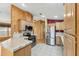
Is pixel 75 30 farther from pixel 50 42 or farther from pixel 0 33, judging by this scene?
pixel 50 42

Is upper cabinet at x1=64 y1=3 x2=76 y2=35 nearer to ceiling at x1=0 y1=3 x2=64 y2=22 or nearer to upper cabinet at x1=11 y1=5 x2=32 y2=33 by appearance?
ceiling at x1=0 y1=3 x2=64 y2=22

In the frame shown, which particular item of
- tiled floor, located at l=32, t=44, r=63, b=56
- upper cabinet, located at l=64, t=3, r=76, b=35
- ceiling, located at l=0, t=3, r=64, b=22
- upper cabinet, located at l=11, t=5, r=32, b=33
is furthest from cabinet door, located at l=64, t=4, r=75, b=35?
upper cabinet, located at l=11, t=5, r=32, b=33

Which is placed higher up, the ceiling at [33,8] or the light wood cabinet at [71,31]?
the ceiling at [33,8]

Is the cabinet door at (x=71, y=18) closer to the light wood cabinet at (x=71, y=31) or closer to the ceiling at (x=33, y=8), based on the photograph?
the light wood cabinet at (x=71, y=31)

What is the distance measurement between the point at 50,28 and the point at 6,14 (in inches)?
174

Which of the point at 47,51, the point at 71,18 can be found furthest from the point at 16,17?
the point at 71,18

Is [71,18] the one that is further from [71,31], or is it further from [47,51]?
[47,51]

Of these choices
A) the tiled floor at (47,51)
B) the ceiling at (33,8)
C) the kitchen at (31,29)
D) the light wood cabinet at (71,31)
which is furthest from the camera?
the tiled floor at (47,51)

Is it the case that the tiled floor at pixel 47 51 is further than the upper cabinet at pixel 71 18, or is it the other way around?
the tiled floor at pixel 47 51

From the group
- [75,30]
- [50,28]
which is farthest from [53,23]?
[75,30]

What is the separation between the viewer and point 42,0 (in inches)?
31.3

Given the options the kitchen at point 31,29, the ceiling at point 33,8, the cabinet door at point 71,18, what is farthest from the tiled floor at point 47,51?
the cabinet door at point 71,18

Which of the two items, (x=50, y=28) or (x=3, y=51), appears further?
(x=50, y=28)

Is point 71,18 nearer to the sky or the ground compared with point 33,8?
nearer to the ground
